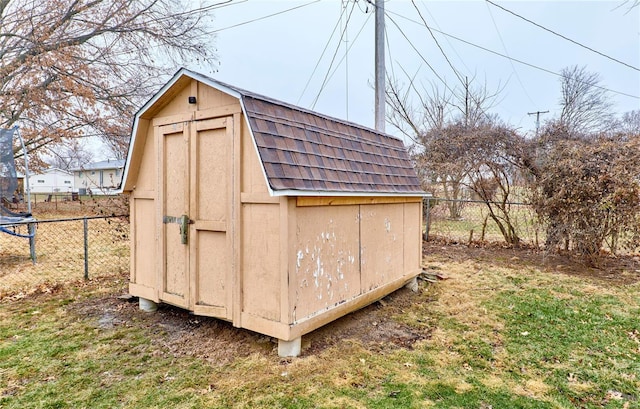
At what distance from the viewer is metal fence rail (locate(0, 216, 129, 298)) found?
195 inches

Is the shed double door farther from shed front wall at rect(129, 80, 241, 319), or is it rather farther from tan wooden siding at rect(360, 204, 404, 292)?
tan wooden siding at rect(360, 204, 404, 292)

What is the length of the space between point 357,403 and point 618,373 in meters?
2.17

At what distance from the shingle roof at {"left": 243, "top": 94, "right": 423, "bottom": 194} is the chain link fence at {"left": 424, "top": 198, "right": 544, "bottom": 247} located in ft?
14.7

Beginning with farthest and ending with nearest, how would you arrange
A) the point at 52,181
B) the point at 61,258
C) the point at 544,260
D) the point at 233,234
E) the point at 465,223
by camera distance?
the point at 52,181
the point at 465,223
the point at 61,258
the point at 544,260
the point at 233,234

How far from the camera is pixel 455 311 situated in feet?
13.3

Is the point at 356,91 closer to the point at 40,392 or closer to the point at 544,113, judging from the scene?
the point at 544,113

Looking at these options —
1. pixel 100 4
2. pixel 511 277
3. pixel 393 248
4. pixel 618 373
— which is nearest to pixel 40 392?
pixel 393 248

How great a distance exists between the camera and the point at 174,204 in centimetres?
346

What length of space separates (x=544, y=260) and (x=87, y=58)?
44.5ft

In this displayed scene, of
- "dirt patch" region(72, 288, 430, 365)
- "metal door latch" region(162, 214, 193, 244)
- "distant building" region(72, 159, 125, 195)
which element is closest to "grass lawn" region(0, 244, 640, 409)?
"dirt patch" region(72, 288, 430, 365)

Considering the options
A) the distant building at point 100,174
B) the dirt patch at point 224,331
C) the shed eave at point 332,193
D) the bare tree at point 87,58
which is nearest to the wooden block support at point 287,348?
the dirt patch at point 224,331

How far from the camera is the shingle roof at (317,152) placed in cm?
275

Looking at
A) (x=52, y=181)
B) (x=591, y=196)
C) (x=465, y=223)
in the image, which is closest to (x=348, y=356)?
(x=591, y=196)

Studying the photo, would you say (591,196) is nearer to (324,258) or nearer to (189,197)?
(324,258)
